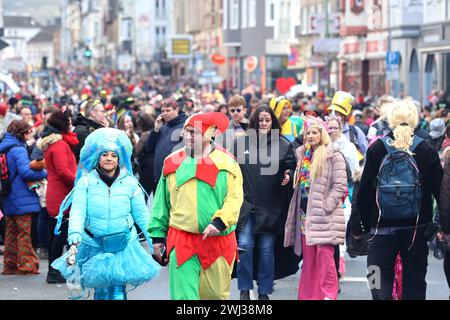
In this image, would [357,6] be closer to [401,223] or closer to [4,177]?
A: [4,177]

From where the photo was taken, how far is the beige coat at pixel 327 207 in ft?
36.8

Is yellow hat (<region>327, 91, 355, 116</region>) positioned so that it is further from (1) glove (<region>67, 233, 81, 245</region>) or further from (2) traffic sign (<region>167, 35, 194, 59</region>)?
(2) traffic sign (<region>167, 35, 194, 59</region>)

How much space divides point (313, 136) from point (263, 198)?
0.72 m

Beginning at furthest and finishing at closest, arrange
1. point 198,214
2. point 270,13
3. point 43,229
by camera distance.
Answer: point 270,13, point 43,229, point 198,214

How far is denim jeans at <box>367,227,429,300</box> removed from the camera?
10117 mm

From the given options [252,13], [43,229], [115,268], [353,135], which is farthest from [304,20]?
[115,268]

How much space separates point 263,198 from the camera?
11.8 metres

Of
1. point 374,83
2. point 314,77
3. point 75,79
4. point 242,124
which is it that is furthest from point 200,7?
point 242,124

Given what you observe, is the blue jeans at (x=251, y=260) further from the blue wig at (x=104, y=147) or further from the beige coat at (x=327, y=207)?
the blue wig at (x=104, y=147)

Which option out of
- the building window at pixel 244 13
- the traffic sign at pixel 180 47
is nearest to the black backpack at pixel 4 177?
the building window at pixel 244 13

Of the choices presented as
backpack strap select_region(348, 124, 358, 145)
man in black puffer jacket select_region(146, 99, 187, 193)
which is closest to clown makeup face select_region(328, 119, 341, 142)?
backpack strap select_region(348, 124, 358, 145)

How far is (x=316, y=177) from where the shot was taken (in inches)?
446
